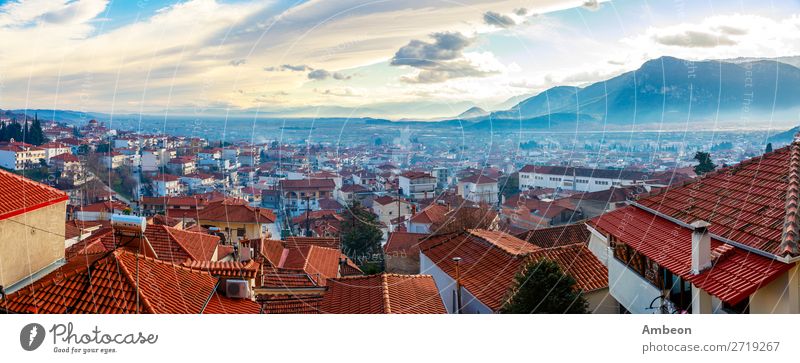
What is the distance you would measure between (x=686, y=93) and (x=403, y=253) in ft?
12.7

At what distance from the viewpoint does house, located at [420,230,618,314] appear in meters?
3.61

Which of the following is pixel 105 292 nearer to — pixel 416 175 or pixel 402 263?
pixel 416 175

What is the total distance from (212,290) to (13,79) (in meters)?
1.36

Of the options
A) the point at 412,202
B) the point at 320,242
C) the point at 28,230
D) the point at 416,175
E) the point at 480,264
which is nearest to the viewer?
the point at 28,230

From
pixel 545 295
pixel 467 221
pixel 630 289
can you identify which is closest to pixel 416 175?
pixel 545 295

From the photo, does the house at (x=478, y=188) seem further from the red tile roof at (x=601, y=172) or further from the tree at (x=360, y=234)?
the tree at (x=360, y=234)

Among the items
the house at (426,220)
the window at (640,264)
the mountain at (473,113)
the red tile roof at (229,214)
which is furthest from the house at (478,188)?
the red tile roof at (229,214)

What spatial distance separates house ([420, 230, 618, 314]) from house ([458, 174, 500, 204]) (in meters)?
0.45

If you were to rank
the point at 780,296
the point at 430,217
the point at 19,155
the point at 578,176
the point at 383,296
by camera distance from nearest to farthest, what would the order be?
the point at 780,296 → the point at 383,296 → the point at 19,155 → the point at 578,176 → the point at 430,217

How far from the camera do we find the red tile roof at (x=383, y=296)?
304 cm

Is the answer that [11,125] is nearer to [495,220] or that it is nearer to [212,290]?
[212,290]

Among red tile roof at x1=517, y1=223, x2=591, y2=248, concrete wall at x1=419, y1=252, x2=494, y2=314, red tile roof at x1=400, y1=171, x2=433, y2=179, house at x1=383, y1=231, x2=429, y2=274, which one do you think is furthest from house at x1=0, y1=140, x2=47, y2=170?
red tile roof at x1=517, y1=223, x2=591, y2=248

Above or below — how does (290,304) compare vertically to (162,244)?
below

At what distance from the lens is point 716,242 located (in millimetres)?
2324
